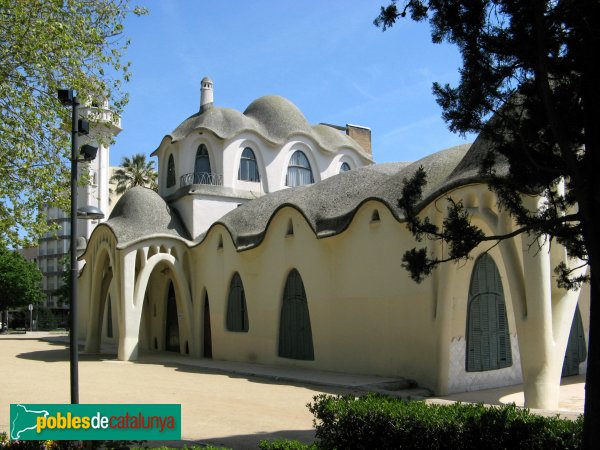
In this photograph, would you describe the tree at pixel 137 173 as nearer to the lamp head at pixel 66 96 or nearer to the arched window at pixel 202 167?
the arched window at pixel 202 167

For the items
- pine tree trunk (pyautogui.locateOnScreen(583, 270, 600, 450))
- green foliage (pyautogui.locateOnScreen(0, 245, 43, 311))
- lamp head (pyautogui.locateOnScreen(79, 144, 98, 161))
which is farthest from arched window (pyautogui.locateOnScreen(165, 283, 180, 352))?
green foliage (pyautogui.locateOnScreen(0, 245, 43, 311))

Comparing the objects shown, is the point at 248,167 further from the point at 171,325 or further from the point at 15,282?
the point at 15,282

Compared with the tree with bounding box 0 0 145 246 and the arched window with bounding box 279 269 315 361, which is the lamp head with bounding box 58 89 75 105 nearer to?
the tree with bounding box 0 0 145 246

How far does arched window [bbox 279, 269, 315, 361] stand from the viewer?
18.2 metres

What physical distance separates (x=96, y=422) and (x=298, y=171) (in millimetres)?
22907

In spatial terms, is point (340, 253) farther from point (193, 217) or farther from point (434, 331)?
point (193, 217)

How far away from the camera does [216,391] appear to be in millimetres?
13875

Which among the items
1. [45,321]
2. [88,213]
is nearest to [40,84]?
[88,213]

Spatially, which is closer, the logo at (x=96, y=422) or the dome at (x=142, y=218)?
the logo at (x=96, y=422)

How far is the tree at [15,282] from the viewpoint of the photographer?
1889 inches

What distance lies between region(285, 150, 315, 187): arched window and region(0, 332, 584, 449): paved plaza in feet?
34.8

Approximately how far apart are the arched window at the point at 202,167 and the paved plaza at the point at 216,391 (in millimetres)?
8627

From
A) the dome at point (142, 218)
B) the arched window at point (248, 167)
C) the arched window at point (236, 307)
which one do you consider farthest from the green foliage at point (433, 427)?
the arched window at point (248, 167)

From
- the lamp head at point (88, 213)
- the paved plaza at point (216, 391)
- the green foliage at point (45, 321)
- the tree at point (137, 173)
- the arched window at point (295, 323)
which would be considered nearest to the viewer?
the paved plaza at point (216, 391)
